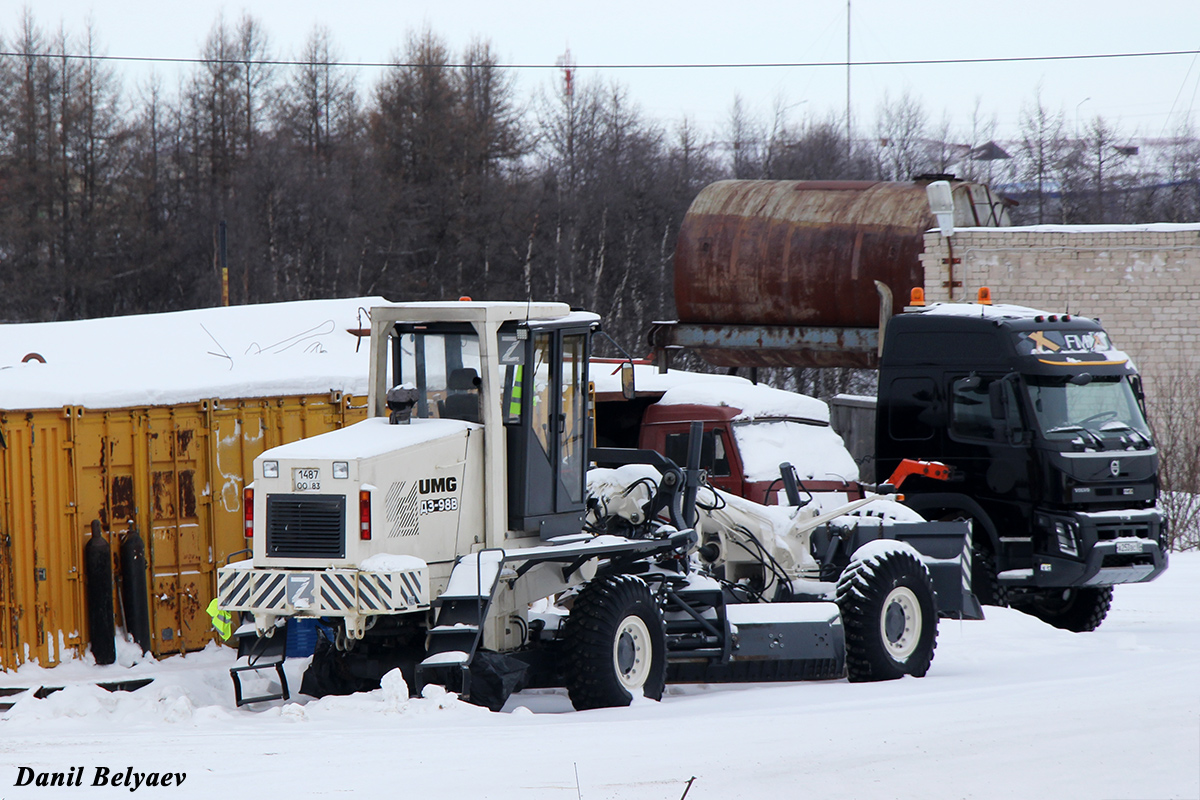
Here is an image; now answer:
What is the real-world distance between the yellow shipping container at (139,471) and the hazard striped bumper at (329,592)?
9.79 feet

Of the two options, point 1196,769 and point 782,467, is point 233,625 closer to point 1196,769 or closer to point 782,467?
point 782,467

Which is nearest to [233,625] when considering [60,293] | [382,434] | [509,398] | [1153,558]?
[382,434]

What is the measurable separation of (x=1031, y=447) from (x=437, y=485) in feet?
20.8

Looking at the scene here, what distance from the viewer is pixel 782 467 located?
10.9m

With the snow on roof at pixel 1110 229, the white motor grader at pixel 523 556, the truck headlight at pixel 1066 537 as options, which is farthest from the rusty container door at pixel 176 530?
the snow on roof at pixel 1110 229

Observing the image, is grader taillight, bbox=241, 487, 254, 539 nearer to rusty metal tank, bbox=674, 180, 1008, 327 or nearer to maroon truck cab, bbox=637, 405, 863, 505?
maroon truck cab, bbox=637, 405, 863, 505

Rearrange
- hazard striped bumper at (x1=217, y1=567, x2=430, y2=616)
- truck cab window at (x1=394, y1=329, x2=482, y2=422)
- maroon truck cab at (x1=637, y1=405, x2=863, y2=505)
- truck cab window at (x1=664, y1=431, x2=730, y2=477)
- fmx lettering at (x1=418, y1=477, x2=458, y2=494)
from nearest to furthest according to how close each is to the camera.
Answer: hazard striped bumper at (x1=217, y1=567, x2=430, y2=616) → fmx lettering at (x1=418, y1=477, x2=458, y2=494) → truck cab window at (x1=394, y1=329, x2=482, y2=422) → maroon truck cab at (x1=637, y1=405, x2=863, y2=505) → truck cab window at (x1=664, y1=431, x2=730, y2=477)

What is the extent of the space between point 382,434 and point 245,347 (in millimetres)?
13508

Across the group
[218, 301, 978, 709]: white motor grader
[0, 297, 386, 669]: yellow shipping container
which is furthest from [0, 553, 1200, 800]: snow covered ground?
[0, 297, 386, 669]: yellow shipping container

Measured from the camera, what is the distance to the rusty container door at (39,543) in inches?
390

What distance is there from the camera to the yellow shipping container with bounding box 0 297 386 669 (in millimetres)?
10000

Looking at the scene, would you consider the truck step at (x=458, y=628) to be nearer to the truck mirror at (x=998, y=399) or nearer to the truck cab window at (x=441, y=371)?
the truck cab window at (x=441, y=371)

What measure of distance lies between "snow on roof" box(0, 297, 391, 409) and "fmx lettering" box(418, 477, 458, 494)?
370 cm

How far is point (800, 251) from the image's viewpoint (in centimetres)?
2017
